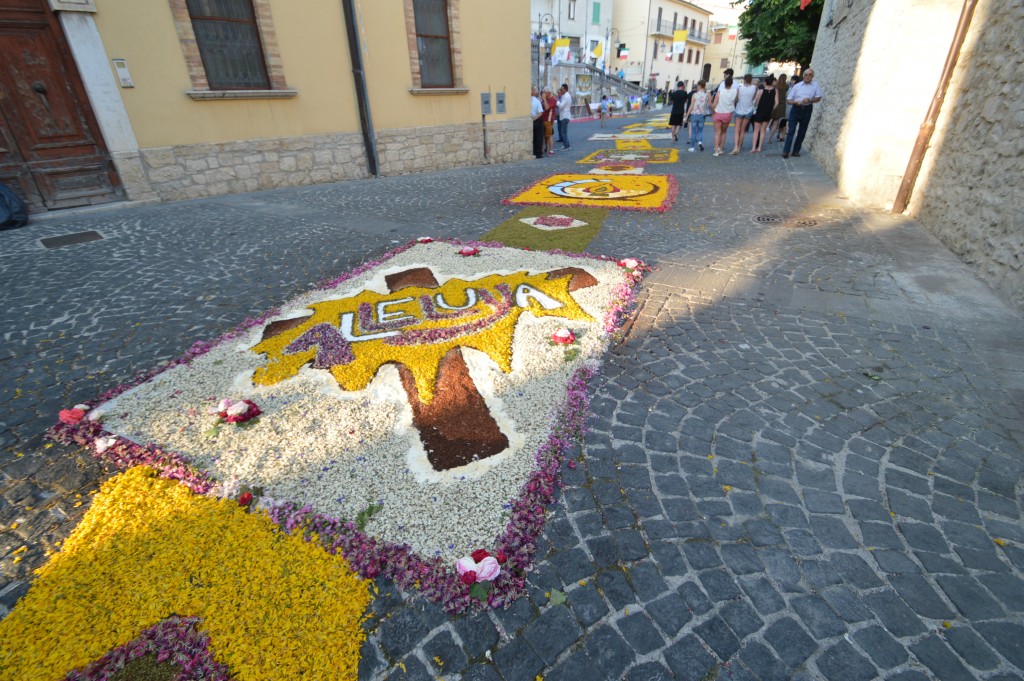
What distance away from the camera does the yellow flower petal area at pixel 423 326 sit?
3.58 m

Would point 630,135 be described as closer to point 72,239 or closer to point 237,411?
point 72,239

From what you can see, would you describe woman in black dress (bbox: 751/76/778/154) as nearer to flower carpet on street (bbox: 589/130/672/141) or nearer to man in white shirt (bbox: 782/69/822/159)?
man in white shirt (bbox: 782/69/822/159)

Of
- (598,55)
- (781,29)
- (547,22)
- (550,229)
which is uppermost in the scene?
(547,22)

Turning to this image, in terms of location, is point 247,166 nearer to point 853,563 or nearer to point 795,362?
point 795,362

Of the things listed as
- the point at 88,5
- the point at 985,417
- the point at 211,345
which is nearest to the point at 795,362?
the point at 985,417

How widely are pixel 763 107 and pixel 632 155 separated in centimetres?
352

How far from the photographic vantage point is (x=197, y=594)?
2.01 metres

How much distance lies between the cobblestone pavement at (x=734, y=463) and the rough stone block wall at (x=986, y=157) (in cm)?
33

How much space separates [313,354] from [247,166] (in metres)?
8.18

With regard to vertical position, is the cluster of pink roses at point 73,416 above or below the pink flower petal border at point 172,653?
above

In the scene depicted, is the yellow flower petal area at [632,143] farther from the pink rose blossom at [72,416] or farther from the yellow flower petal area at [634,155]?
the pink rose blossom at [72,416]

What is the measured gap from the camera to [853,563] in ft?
6.92

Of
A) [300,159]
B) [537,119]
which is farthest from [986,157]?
[300,159]

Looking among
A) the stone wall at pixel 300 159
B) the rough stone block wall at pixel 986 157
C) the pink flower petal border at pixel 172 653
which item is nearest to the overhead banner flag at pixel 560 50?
the stone wall at pixel 300 159
